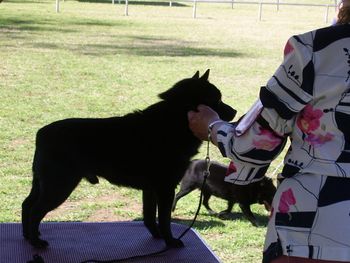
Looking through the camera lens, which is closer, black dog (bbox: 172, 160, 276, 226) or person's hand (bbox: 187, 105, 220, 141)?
person's hand (bbox: 187, 105, 220, 141)

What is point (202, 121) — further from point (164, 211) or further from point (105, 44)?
point (105, 44)

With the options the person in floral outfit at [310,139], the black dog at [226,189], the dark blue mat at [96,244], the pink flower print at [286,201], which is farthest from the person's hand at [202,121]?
the black dog at [226,189]

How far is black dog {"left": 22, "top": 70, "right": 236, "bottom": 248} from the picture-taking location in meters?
3.52

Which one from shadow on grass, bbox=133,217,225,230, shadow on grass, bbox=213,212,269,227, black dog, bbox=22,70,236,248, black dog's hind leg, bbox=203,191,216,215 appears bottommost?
shadow on grass, bbox=213,212,269,227

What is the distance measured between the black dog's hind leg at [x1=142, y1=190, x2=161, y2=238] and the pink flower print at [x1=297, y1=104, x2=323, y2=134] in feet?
6.79

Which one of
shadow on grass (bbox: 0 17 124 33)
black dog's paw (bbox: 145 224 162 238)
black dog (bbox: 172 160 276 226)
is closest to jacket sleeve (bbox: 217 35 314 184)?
black dog's paw (bbox: 145 224 162 238)

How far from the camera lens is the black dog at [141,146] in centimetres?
352

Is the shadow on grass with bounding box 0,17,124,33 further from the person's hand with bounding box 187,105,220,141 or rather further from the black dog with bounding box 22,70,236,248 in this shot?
the person's hand with bounding box 187,105,220,141

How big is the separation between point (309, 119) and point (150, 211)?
6.98ft

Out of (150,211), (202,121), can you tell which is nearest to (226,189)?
(150,211)

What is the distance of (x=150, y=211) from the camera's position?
12.5 ft

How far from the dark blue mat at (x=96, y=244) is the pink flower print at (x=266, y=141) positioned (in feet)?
5.41

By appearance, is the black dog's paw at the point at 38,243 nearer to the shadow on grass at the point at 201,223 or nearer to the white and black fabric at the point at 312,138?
the white and black fabric at the point at 312,138

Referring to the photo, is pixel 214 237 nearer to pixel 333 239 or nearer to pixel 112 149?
pixel 112 149
